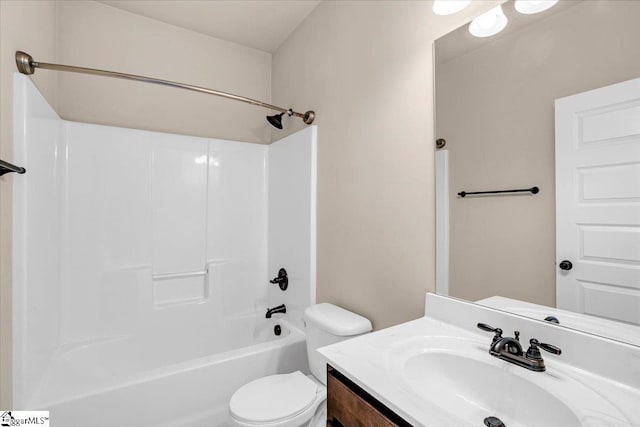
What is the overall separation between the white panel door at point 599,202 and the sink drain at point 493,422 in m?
0.39

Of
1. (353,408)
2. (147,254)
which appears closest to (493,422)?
(353,408)

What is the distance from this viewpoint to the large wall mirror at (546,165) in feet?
2.56

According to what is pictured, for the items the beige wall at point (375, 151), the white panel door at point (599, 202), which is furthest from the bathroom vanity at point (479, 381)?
the beige wall at point (375, 151)

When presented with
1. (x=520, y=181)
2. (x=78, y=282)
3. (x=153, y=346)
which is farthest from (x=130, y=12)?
(x=520, y=181)

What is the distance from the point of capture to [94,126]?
1.95 m

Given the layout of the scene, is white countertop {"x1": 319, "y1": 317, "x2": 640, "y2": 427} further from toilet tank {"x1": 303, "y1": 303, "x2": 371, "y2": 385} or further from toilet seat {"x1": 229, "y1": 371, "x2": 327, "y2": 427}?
toilet seat {"x1": 229, "y1": 371, "x2": 327, "y2": 427}

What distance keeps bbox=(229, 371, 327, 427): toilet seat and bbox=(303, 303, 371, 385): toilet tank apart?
11 centimetres

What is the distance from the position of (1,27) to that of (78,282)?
1.43m

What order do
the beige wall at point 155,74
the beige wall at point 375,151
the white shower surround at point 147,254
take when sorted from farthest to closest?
1. the beige wall at point 155,74
2. the white shower surround at point 147,254
3. the beige wall at point 375,151

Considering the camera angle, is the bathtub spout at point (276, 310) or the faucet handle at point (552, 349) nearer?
the faucet handle at point (552, 349)

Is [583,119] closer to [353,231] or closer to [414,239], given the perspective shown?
[414,239]

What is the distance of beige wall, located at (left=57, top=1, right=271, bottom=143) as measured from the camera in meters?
1.97

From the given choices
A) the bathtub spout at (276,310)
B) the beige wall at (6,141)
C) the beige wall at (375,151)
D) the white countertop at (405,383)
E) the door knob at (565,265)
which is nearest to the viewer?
the white countertop at (405,383)

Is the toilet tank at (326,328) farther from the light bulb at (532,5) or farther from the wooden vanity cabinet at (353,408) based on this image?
the light bulb at (532,5)
